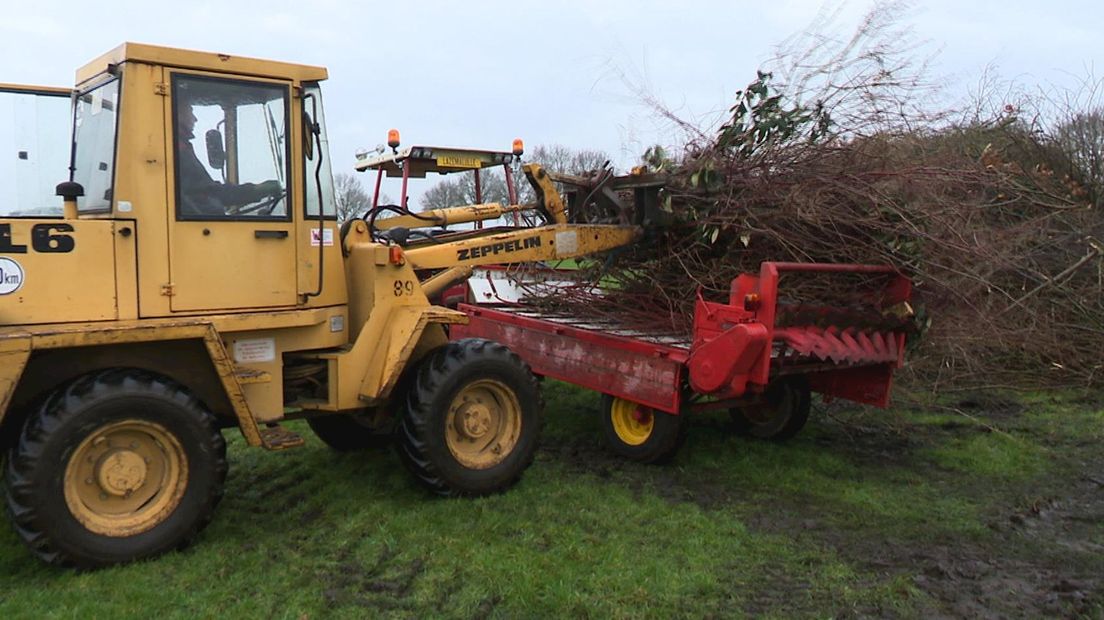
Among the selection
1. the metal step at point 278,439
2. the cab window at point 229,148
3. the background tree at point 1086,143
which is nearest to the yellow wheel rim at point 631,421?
the metal step at point 278,439

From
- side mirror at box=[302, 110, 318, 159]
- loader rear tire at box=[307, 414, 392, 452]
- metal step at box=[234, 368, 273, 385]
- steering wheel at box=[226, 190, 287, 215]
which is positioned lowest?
loader rear tire at box=[307, 414, 392, 452]

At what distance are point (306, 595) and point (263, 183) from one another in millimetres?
2082

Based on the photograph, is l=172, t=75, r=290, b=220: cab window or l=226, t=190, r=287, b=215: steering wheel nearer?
l=172, t=75, r=290, b=220: cab window

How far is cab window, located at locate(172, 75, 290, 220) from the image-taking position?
4.25 meters

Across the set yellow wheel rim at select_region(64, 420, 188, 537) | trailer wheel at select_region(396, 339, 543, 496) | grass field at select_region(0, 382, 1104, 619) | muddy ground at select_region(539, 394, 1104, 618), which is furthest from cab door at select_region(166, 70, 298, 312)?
muddy ground at select_region(539, 394, 1104, 618)

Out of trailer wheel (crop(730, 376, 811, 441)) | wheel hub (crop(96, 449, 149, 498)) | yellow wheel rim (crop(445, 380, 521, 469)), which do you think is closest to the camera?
wheel hub (crop(96, 449, 149, 498))

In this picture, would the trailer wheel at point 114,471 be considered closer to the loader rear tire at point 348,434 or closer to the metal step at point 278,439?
the metal step at point 278,439

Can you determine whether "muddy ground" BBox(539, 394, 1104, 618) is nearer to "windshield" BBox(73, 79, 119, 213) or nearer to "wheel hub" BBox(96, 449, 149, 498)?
"wheel hub" BBox(96, 449, 149, 498)

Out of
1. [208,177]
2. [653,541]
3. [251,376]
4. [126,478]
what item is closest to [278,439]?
[251,376]

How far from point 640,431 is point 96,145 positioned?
380cm

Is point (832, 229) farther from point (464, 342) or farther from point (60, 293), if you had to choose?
point (60, 293)

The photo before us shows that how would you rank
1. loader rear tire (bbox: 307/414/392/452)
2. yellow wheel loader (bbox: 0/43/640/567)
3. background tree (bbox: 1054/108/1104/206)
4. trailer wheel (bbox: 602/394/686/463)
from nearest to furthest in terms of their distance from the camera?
yellow wheel loader (bbox: 0/43/640/567), trailer wheel (bbox: 602/394/686/463), loader rear tire (bbox: 307/414/392/452), background tree (bbox: 1054/108/1104/206)

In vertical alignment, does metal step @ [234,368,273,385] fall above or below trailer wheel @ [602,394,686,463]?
above

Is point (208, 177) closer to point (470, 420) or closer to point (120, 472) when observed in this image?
point (120, 472)
